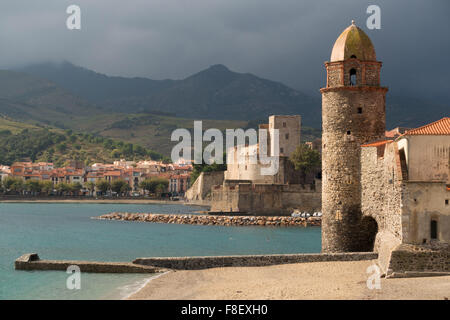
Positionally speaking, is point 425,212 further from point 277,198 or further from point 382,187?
point 277,198

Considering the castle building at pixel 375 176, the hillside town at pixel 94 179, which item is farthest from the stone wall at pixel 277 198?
the hillside town at pixel 94 179

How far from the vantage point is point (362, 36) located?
22.5 m

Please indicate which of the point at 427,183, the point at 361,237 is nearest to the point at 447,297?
the point at 427,183

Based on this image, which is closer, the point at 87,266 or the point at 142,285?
the point at 142,285

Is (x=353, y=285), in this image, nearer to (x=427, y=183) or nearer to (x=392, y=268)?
(x=392, y=268)

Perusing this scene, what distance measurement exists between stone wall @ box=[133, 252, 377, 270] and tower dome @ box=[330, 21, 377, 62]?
6.56 meters

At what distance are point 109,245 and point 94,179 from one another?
283ft

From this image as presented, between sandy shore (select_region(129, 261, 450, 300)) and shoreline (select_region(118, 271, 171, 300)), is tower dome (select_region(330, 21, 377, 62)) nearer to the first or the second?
sandy shore (select_region(129, 261, 450, 300))

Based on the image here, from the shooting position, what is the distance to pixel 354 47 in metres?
22.3

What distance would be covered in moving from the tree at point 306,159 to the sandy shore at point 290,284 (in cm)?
3910

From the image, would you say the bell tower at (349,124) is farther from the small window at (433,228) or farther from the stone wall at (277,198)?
the stone wall at (277,198)

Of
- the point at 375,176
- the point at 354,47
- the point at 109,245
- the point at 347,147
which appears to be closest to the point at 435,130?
the point at 375,176

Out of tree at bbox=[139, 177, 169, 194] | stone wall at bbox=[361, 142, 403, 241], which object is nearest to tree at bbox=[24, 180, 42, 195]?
tree at bbox=[139, 177, 169, 194]
